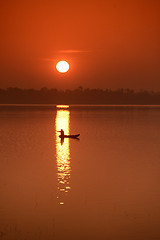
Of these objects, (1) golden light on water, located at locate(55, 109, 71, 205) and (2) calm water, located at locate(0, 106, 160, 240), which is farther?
(1) golden light on water, located at locate(55, 109, 71, 205)

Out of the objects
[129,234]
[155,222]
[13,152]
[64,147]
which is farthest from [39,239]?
[64,147]

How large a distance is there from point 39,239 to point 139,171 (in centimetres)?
1199

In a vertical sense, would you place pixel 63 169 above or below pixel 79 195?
above

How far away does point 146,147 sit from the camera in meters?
33.9

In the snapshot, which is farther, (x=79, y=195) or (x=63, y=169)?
(x=63, y=169)

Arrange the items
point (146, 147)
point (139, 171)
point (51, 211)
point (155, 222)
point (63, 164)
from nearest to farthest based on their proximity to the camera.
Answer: point (155, 222), point (51, 211), point (139, 171), point (63, 164), point (146, 147)

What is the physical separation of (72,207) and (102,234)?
2.88 metres

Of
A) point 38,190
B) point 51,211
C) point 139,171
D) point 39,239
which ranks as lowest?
point 39,239

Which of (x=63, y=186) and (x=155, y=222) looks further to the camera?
(x=63, y=186)

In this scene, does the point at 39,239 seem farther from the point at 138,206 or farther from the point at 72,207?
the point at 138,206

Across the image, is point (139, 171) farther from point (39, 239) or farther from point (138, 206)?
point (39, 239)

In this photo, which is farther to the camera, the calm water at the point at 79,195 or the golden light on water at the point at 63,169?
the golden light on water at the point at 63,169

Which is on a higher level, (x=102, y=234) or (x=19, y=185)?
(x=19, y=185)

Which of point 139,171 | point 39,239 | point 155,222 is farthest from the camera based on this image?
point 139,171
